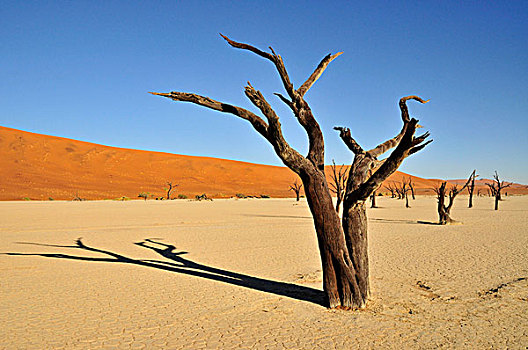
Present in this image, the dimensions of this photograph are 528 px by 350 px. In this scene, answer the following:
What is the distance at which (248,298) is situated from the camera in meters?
6.56

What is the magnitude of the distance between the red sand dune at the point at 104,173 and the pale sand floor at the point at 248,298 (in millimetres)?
45618

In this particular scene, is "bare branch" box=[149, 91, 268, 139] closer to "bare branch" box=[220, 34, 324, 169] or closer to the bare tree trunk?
"bare branch" box=[220, 34, 324, 169]

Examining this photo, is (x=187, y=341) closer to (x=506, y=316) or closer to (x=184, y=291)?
(x=184, y=291)

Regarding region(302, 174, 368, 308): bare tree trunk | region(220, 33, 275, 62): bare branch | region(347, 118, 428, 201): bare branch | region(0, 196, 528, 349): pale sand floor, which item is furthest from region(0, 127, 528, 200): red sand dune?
region(347, 118, 428, 201): bare branch

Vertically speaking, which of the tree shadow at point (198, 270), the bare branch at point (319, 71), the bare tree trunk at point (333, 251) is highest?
the bare branch at point (319, 71)

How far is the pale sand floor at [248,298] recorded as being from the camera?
15.8ft

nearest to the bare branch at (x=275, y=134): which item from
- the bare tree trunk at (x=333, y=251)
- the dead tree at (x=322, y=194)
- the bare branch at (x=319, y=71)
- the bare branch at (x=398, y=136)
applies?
the dead tree at (x=322, y=194)

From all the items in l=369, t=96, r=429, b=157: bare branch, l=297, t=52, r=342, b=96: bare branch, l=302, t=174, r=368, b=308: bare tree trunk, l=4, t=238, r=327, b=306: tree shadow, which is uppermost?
l=297, t=52, r=342, b=96: bare branch

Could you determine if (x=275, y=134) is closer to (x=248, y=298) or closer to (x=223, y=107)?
(x=223, y=107)

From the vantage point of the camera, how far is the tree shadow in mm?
6863

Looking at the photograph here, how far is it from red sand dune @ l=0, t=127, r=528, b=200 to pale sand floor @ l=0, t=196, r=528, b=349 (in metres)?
45.6

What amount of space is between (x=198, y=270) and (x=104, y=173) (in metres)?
74.6

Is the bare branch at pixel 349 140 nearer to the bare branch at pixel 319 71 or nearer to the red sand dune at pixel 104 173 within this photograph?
the bare branch at pixel 319 71

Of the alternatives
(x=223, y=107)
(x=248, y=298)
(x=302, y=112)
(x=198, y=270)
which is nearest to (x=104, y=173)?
(x=198, y=270)
